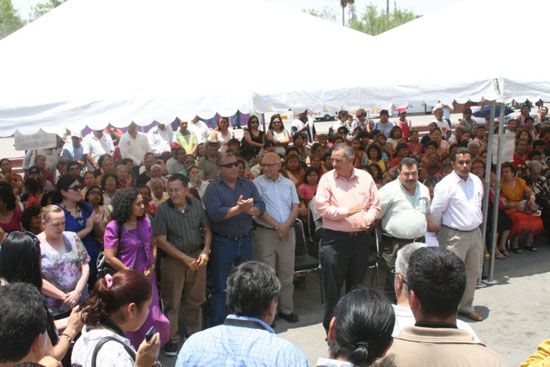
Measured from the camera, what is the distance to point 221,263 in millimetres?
5113

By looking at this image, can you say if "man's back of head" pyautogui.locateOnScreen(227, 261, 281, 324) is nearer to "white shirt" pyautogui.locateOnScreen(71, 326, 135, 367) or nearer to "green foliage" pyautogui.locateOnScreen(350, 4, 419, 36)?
"white shirt" pyautogui.locateOnScreen(71, 326, 135, 367)

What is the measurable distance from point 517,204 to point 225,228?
4.70 meters

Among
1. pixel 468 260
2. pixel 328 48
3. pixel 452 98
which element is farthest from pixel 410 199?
pixel 328 48

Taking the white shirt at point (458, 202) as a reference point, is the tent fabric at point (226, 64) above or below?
above

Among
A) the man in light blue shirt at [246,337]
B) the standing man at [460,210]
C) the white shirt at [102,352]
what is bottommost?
the standing man at [460,210]

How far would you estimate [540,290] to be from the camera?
6.25 meters

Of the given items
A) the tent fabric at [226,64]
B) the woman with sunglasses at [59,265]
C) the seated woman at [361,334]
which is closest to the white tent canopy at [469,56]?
the tent fabric at [226,64]

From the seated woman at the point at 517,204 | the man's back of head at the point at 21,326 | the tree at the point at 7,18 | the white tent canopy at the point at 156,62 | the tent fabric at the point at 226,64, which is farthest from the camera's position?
the tree at the point at 7,18

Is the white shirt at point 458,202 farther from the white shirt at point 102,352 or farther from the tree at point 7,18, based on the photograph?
the tree at point 7,18

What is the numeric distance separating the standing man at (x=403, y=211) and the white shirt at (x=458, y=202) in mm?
178

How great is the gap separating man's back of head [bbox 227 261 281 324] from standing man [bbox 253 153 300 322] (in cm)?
286

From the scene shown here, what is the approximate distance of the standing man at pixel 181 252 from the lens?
4871 mm

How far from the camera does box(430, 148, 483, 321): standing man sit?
5.45 metres

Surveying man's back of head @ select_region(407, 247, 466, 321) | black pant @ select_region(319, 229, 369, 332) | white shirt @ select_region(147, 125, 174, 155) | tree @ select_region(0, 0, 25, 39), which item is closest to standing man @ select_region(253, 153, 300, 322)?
black pant @ select_region(319, 229, 369, 332)
